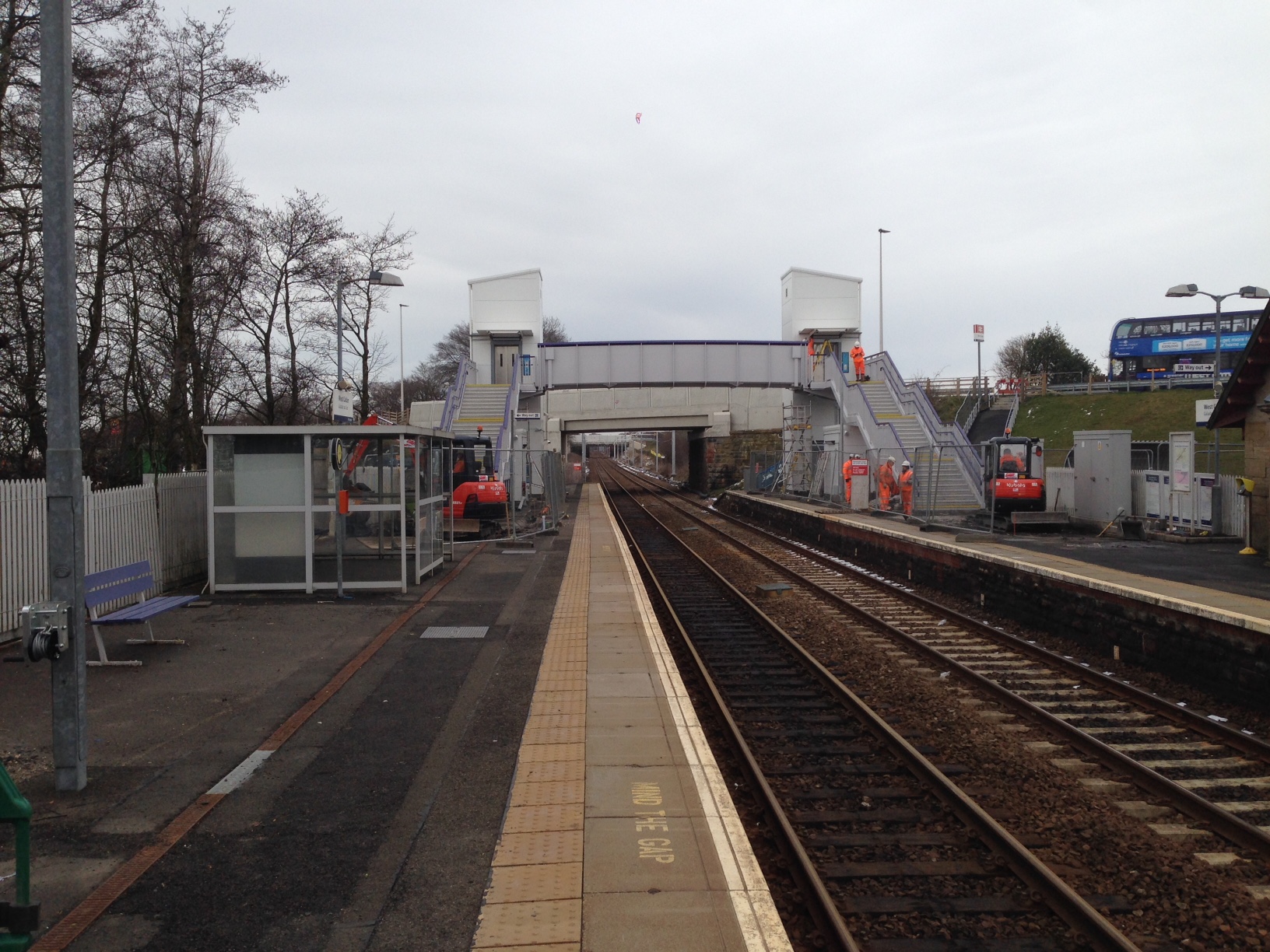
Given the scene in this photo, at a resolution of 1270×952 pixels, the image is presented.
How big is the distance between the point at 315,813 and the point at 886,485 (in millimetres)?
23819

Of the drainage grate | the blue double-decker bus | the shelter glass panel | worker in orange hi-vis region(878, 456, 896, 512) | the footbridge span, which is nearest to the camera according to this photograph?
the drainage grate

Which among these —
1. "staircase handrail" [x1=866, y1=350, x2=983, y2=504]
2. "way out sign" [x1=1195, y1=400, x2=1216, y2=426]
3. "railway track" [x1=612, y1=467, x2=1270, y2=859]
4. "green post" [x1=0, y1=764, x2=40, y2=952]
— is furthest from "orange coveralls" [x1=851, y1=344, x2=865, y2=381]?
"green post" [x1=0, y1=764, x2=40, y2=952]

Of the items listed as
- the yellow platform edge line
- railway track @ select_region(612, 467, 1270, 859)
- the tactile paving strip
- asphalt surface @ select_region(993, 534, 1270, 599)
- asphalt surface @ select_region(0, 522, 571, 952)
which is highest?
asphalt surface @ select_region(993, 534, 1270, 599)

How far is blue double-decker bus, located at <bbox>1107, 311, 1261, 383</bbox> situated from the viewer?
160 feet

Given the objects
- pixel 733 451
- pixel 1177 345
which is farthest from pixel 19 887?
pixel 1177 345

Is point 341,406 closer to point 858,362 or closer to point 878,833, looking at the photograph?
point 878,833

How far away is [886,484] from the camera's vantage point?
27.4 meters

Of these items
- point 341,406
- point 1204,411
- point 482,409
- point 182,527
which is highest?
point 482,409

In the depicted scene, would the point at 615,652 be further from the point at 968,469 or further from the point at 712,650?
the point at 968,469

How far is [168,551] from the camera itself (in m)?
14.0

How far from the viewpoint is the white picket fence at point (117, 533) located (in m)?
10.2

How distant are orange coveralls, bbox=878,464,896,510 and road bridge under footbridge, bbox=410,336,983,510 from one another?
639 mm

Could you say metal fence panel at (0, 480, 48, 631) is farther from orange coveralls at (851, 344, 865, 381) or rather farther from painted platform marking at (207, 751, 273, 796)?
orange coveralls at (851, 344, 865, 381)

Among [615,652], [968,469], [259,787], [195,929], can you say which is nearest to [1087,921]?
[195,929]
